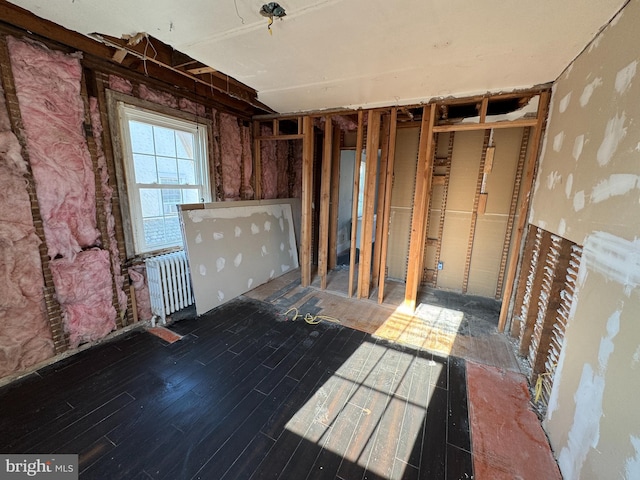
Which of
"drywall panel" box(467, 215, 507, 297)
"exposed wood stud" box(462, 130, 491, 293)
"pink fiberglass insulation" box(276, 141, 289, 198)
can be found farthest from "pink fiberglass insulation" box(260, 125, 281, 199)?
"drywall panel" box(467, 215, 507, 297)

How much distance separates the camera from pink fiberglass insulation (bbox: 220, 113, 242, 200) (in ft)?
12.2

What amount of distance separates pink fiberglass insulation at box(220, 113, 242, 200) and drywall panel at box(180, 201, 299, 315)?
0.40 metres

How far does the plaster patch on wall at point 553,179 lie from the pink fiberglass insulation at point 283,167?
3.90 m

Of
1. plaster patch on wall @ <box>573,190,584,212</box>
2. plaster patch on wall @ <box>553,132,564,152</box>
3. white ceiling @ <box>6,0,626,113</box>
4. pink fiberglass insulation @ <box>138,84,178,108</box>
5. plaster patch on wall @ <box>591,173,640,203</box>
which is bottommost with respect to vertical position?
plaster patch on wall @ <box>573,190,584,212</box>

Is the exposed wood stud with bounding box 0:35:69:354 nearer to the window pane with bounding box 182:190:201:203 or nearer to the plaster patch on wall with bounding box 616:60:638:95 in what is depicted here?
the window pane with bounding box 182:190:201:203

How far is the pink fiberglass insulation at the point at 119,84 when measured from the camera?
97.6 inches

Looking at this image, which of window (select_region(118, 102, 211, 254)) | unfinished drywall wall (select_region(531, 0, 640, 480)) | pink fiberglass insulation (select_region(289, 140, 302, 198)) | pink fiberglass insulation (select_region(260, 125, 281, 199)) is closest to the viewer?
unfinished drywall wall (select_region(531, 0, 640, 480))

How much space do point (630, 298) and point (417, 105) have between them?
8.57 ft

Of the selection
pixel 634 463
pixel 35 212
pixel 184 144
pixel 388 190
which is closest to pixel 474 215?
pixel 388 190

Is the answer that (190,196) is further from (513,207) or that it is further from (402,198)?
(513,207)

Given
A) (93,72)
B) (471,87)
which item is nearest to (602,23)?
(471,87)

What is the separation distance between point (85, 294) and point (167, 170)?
154 cm

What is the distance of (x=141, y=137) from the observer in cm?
279

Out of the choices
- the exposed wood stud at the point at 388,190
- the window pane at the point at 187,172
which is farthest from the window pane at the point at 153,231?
the exposed wood stud at the point at 388,190
